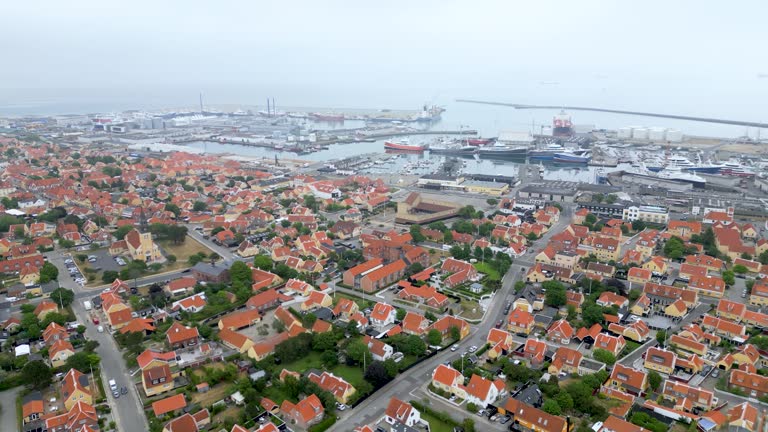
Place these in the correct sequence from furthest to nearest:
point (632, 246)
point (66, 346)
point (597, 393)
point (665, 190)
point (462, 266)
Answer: point (665, 190), point (632, 246), point (462, 266), point (66, 346), point (597, 393)

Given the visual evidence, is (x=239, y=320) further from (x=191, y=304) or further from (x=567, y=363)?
(x=567, y=363)

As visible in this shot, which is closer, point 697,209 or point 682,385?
point 682,385

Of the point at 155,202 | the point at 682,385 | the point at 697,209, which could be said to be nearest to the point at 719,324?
the point at 682,385

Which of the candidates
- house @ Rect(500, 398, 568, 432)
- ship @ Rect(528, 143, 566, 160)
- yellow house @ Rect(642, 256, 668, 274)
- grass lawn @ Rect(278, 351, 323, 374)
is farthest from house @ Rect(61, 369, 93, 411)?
ship @ Rect(528, 143, 566, 160)

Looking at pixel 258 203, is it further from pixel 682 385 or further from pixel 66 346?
pixel 682 385

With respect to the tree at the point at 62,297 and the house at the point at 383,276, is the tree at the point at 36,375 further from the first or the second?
the house at the point at 383,276

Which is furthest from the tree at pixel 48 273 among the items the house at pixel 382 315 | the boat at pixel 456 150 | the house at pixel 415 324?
the boat at pixel 456 150

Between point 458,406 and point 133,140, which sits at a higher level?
point 133,140
